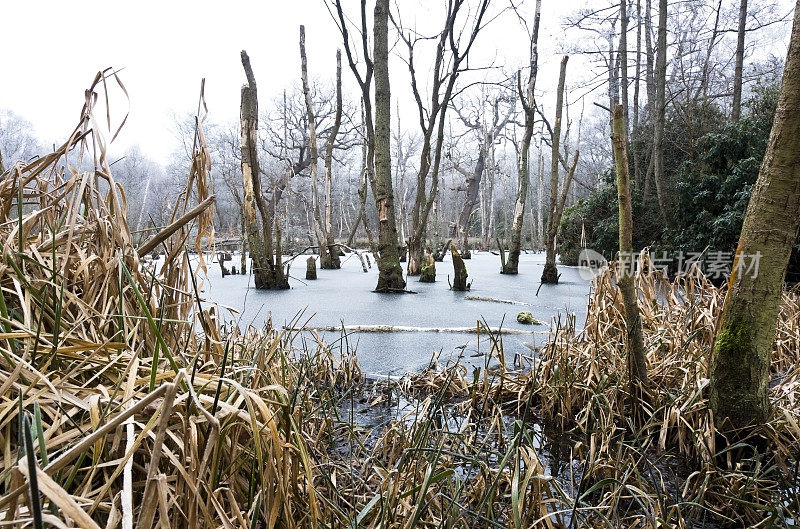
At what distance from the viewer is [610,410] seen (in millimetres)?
1805

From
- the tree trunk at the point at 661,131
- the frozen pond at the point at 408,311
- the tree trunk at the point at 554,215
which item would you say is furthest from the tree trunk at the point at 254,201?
the tree trunk at the point at 661,131

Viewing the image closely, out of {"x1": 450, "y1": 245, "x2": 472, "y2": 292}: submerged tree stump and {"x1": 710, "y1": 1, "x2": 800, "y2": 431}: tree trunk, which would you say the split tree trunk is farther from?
{"x1": 710, "y1": 1, "x2": 800, "y2": 431}: tree trunk

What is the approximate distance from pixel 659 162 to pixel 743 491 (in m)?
9.75

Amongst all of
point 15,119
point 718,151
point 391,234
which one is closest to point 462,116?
point 718,151

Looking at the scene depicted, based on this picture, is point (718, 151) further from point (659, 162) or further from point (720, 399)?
point (720, 399)

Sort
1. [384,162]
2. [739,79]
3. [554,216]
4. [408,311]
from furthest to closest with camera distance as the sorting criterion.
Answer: [739,79] < [554,216] < [384,162] < [408,311]

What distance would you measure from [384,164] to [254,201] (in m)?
1.86

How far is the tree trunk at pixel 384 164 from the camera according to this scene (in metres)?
6.20

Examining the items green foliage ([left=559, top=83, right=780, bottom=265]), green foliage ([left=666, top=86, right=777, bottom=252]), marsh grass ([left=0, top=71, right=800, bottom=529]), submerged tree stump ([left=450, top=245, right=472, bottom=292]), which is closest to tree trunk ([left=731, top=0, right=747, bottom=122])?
green foliage ([left=559, top=83, right=780, bottom=265])

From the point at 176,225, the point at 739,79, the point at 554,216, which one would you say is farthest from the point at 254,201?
the point at 739,79

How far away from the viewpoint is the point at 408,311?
4848 millimetres

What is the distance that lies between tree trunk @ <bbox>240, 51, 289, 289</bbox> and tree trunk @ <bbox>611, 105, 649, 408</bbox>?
5.16 m

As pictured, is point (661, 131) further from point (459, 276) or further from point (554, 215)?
point (459, 276)

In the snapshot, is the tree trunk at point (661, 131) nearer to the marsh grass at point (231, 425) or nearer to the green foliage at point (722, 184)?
the green foliage at point (722, 184)
